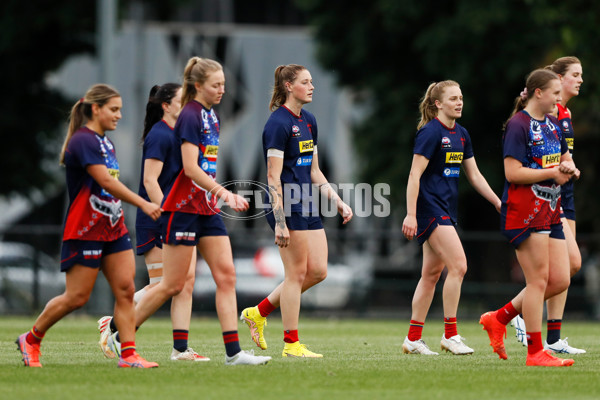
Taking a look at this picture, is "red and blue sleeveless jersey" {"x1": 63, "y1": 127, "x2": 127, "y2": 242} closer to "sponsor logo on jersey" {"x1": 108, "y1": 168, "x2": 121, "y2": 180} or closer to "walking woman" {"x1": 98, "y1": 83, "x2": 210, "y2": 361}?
"sponsor logo on jersey" {"x1": 108, "y1": 168, "x2": 121, "y2": 180}

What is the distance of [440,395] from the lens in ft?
23.0

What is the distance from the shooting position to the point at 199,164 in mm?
8406

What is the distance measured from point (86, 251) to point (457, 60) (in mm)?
18045

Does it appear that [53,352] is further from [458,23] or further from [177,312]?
[458,23]

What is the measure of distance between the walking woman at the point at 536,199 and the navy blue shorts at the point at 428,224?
119 centimetres

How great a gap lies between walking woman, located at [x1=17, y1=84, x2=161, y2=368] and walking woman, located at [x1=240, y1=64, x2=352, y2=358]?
1.55 meters

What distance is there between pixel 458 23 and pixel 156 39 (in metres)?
19.4

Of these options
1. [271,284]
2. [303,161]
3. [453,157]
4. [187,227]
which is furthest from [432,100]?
[271,284]

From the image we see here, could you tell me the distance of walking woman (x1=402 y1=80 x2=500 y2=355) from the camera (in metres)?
9.93

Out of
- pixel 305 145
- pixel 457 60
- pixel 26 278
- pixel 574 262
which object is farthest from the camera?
pixel 457 60

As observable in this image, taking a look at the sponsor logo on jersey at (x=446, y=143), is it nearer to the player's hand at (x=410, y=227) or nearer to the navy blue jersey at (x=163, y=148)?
the player's hand at (x=410, y=227)

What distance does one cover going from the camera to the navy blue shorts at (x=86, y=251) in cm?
815

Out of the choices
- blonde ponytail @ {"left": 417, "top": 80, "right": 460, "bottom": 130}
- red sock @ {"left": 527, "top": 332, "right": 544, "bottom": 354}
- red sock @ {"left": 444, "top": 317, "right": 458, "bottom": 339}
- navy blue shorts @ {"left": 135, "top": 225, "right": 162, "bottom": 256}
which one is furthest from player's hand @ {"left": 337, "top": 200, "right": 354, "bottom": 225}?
red sock @ {"left": 527, "top": 332, "right": 544, "bottom": 354}

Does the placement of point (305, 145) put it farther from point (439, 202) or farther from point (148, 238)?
point (148, 238)
